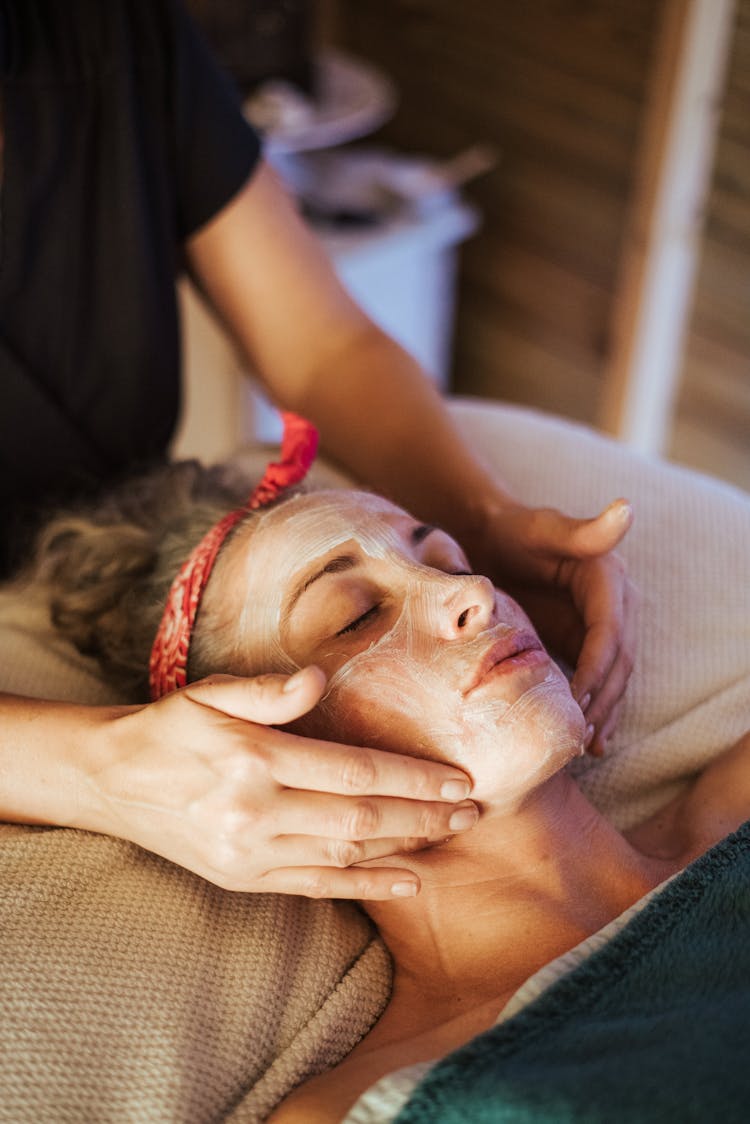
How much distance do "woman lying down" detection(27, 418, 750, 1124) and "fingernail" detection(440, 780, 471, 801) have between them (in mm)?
44

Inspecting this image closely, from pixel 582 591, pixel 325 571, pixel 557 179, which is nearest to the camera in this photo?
pixel 325 571

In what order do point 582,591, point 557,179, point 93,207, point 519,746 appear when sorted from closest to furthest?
point 519,746, point 582,591, point 93,207, point 557,179

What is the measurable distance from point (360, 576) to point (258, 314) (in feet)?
1.98

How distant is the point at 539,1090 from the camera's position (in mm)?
786

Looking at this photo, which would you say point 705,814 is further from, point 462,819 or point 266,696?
point 266,696

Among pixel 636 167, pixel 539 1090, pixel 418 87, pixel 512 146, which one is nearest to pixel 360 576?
pixel 539 1090

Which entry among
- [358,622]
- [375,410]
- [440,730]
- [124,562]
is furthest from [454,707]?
[375,410]

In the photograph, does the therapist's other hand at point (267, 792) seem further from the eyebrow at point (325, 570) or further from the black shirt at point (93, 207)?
the black shirt at point (93, 207)

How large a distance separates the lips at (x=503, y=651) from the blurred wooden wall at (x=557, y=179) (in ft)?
5.61

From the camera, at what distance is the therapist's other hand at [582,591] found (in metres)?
1.12

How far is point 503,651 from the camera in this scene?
100cm

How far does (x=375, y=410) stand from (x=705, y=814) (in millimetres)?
638

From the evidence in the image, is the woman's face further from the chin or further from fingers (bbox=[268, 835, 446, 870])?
fingers (bbox=[268, 835, 446, 870])

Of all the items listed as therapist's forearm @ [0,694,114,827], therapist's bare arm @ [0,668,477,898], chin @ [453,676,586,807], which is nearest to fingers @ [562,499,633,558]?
chin @ [453,676,586,807]
